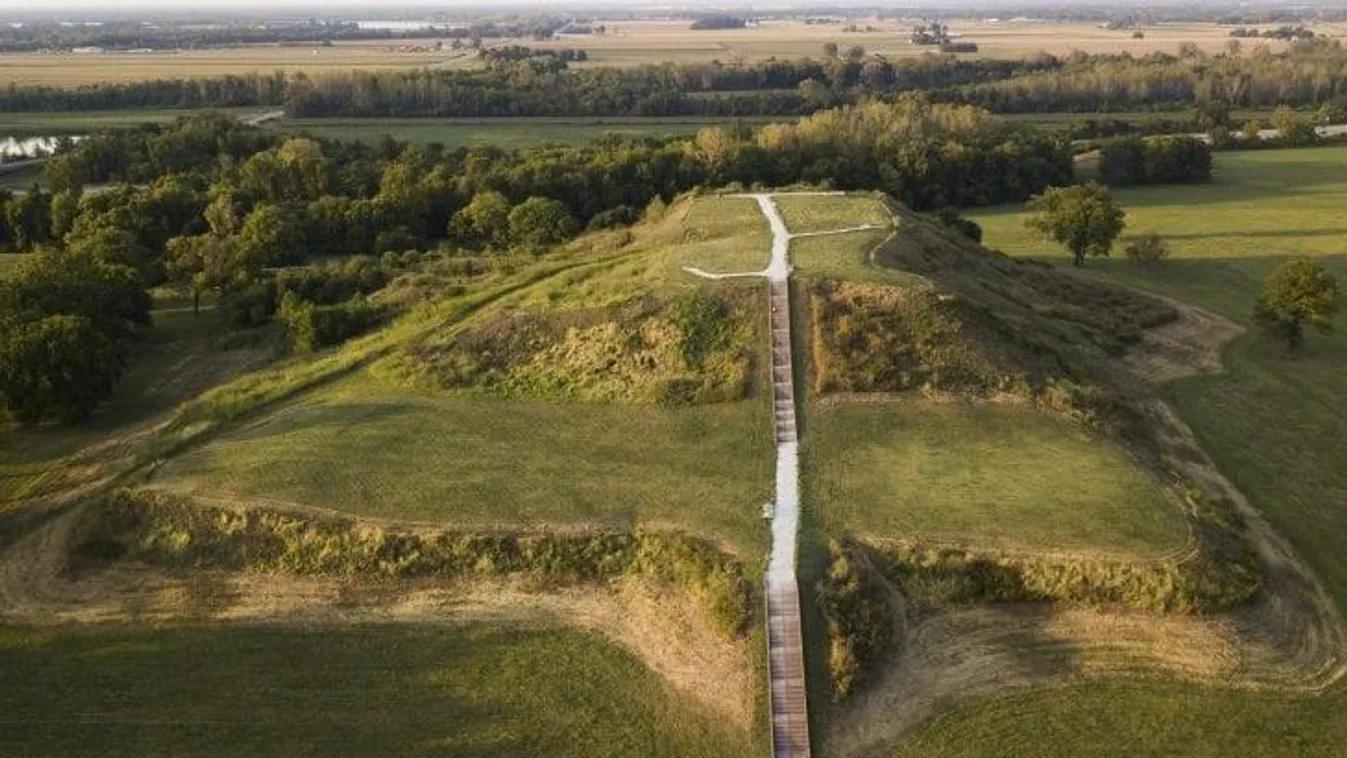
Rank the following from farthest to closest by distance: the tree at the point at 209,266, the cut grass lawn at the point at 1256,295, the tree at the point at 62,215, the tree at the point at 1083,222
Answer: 1. the tree at the point at 62,215
2. the tree at the point at 1083,222
3. the tree at the point at 209,266
4. the cut grass lawn at the point at 1256,295

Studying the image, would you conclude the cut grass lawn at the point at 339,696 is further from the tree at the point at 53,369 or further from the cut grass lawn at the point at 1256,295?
the cut grass lawn at the point at 1256,295

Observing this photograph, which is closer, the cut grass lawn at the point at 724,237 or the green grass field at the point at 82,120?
the cut grass lawn at the point at 724,237

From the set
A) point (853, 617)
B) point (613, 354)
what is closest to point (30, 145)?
point (613, 354)

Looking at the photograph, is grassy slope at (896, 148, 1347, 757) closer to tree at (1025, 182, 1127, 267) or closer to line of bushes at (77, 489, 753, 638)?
tree at (1025, 182, 1127, 267)

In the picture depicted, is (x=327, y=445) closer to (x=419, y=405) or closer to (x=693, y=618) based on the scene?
(x=419, y=405)

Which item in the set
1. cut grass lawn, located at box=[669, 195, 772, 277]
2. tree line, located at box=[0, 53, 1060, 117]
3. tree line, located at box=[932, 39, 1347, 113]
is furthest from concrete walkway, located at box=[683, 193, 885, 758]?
tree line, located at box=[932, 39, 1347, 113]

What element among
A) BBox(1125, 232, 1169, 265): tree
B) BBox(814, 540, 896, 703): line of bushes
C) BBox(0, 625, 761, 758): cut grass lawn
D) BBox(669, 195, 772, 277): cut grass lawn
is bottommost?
BBox(0, 625, 761, 758): cut grass lawn

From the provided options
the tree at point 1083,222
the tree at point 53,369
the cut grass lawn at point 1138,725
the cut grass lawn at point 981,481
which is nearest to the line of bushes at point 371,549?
the cut grass lawn at point 981,481
